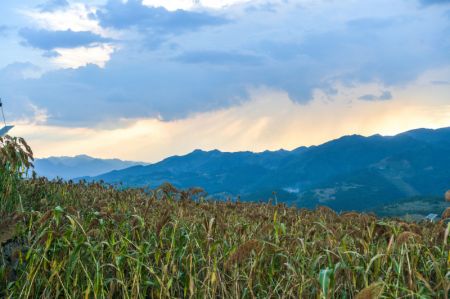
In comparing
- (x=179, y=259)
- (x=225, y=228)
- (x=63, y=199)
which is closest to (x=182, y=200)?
(x=63, y=199)

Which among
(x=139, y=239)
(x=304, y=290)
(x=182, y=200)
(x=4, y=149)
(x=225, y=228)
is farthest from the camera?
(x=182, y=200)

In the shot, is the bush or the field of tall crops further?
the bush

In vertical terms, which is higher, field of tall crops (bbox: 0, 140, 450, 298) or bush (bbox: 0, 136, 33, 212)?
bush (bbox: 0, 136, 33, 212)

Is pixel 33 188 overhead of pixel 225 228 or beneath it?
overhead

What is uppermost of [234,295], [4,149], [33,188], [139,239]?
[4,149]

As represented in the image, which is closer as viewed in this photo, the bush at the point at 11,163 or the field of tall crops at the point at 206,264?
the field of tall crops at the point at 206,264

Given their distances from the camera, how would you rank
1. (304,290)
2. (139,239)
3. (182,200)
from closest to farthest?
(304,290) → (139,239) → (182,200)

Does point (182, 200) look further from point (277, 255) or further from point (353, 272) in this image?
point (353, 272)

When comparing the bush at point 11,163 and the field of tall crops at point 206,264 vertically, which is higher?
the bush at point 11,163

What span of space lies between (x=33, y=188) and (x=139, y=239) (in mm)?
4989

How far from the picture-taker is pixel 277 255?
530cm

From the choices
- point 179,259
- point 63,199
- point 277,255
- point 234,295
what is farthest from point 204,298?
point 63,199

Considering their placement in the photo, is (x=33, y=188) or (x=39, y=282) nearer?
(x=39, y=282)

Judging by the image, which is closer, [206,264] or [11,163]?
[206,264]
